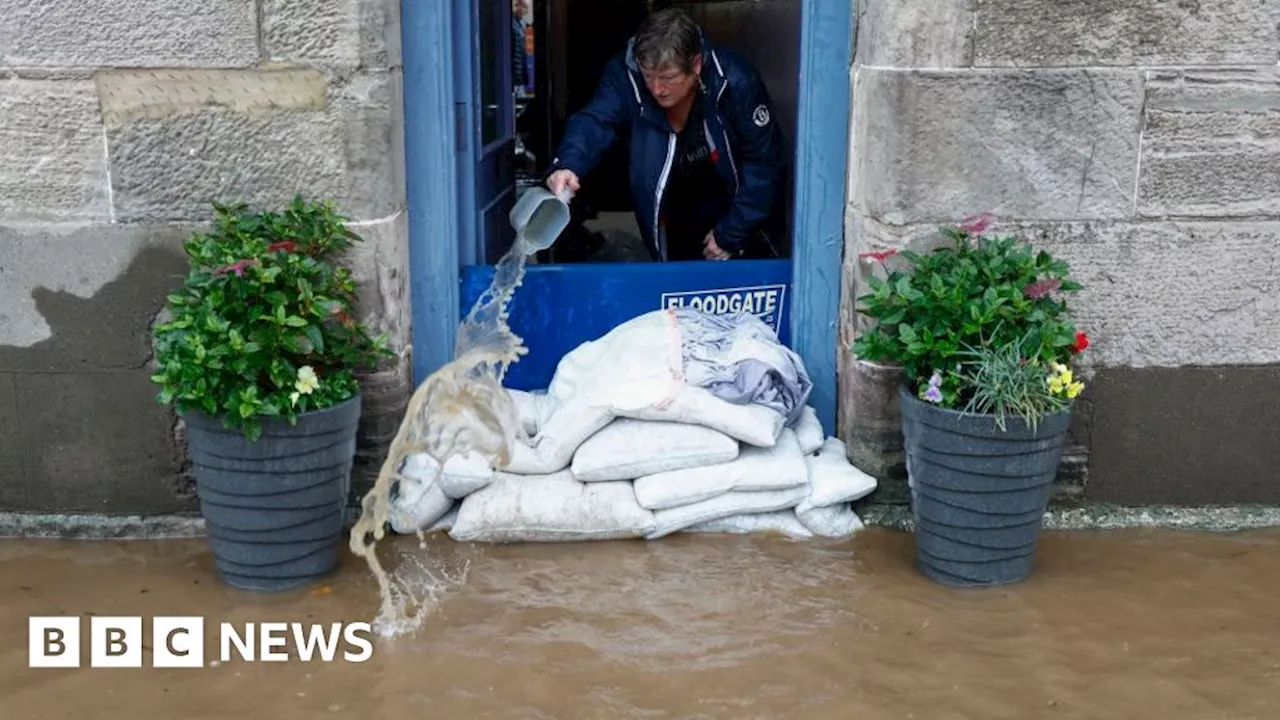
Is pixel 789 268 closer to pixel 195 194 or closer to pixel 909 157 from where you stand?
pixel 909 157

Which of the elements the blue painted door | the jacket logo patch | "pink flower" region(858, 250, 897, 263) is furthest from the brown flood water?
the jacket logo patch

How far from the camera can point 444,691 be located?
Result: 3.20 metres

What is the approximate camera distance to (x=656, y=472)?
405 centimetres

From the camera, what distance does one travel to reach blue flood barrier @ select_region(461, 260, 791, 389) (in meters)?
4.52

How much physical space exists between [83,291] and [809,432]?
2.24 meters

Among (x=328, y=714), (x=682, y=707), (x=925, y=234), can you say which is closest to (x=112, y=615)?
(x=328, y=714)

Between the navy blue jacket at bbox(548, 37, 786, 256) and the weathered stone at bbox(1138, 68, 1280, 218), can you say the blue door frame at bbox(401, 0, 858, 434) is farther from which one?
the weathered stone at bbox(1138, 68, 1280, 218)

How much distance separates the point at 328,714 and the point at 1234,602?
94.6 inches

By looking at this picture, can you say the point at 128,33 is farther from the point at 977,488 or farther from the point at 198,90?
the point at 977,488

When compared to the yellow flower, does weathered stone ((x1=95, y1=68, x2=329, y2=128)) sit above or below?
above

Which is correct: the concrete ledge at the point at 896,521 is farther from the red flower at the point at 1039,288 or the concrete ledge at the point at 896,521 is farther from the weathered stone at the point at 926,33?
the weathered stone at the point at 926,33

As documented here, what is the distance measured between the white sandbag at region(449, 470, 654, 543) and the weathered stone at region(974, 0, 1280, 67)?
5.40 feet

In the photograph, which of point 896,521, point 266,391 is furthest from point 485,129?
point 896,521

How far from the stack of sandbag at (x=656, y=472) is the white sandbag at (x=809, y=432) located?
0.04m
